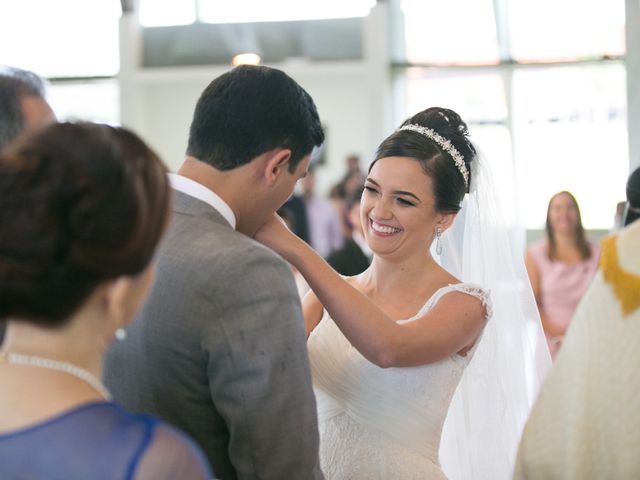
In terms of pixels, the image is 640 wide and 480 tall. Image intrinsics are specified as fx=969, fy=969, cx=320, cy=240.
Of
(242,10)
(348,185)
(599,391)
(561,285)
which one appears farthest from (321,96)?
(599,391)

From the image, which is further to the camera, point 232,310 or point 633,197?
point 633,197

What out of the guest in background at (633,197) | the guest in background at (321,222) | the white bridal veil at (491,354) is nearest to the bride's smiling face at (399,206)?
the white bridal veil at (491,354)

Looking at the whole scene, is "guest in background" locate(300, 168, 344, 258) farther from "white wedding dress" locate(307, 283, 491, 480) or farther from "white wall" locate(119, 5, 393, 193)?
"white wedding dress" locate(307, 283, 491, 480)

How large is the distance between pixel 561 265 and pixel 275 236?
15.1 feet

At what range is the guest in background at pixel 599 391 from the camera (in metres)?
1.58

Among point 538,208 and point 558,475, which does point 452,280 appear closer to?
point 558,475

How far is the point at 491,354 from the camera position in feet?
10.5

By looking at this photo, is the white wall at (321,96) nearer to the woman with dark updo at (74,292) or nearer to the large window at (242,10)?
the large window at (242,10)

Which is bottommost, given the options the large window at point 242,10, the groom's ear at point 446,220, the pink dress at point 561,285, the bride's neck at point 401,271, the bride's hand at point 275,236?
the pink dress at point 561,285

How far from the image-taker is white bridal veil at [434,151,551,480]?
3.18m

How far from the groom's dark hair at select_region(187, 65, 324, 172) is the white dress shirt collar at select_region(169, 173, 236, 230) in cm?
6

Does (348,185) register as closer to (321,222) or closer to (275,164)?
(321,222)

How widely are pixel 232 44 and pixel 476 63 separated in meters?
3.14

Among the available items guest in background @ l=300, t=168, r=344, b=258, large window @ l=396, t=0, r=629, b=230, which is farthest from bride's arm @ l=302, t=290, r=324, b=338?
large window @ l=396, t=0, r=629, b=230
